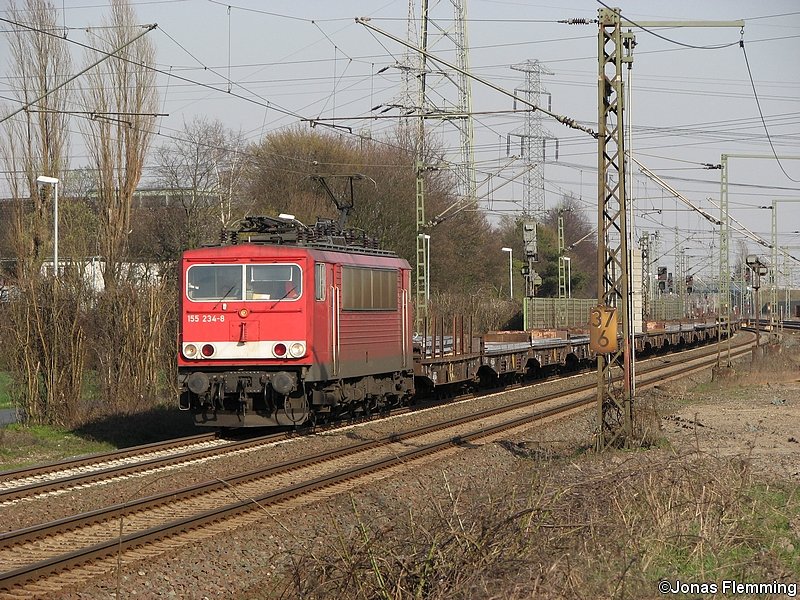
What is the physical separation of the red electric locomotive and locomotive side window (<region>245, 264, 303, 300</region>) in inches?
0.6

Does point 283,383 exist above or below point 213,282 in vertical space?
below

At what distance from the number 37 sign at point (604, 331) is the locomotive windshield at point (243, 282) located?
4.74 meters

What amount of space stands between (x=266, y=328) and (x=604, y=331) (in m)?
5.33

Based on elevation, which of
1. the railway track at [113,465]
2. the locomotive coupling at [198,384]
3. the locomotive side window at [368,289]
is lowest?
the railway track at [113,465]

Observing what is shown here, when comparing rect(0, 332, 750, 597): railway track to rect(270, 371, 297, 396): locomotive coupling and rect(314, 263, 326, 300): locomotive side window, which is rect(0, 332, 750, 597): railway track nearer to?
rect(270, 371, 297, 396): locomotive coupling

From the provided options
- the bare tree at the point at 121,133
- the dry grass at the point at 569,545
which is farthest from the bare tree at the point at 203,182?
the dry grass at the point at 569,545

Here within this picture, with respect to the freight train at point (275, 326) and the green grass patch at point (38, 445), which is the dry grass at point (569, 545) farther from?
the green grass patch at point (38, 445)

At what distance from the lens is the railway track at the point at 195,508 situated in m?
8.62

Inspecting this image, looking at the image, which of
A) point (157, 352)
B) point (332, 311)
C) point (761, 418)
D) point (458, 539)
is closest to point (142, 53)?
point (157, 352)

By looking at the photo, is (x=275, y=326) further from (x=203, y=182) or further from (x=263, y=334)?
(x=203, y=182)

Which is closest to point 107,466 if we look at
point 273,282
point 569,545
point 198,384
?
point 198,384

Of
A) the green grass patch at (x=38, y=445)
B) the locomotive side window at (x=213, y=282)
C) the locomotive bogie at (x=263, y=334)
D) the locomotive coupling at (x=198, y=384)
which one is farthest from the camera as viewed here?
the locomotive side window at (x=213, y=282)

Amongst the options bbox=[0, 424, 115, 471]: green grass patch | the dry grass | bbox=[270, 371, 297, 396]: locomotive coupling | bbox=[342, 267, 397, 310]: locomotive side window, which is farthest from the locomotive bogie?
the dry grass

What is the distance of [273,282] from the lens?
16.6m
